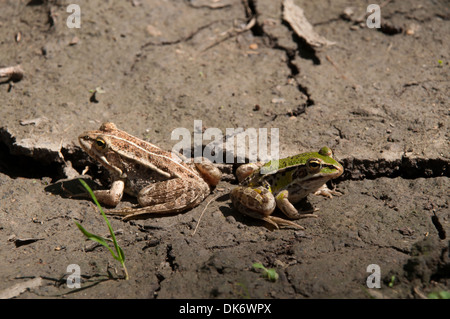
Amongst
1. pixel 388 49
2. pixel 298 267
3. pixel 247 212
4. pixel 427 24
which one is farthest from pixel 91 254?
pixel 427 24

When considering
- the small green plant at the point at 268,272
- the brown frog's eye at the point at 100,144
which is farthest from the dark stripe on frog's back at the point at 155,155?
the small green plant at the point at 268,272

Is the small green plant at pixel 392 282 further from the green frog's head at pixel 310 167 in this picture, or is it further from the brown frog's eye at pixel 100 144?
the brown frog's eye at pixel 100 144

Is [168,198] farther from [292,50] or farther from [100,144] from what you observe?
[292,50]

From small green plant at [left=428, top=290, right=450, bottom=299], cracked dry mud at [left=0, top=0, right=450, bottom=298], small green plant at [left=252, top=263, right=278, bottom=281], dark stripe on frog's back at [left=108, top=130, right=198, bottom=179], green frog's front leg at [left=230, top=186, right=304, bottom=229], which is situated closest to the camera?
small green plant at [left=428, top=290, right=450, bottom=299]

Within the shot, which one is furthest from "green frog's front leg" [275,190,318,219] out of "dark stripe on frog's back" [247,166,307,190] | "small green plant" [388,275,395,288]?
"small green plant" [388,275,395,288]

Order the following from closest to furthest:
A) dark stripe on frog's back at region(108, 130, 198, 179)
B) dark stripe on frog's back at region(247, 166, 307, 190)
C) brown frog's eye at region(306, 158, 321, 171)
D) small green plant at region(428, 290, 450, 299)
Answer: small green plant at region(428, 290, 450, 299)
brown frog's eye at region(306, 158, 321, 171)
dark stripe on frog's back at region(247, 166, 307, 190)
dark stripe on frog's back at region(108, 130, 198, 179)

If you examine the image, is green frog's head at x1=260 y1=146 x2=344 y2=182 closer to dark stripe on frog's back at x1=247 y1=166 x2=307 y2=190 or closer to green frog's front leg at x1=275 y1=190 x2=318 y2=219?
dark stripe on frog's back at x1=247 y1=166 x2=307 y2=190

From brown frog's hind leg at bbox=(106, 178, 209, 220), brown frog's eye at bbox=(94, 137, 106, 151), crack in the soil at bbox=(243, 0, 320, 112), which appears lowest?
brown frog's hind leg at bbox=(106, 178, 209, 220)
